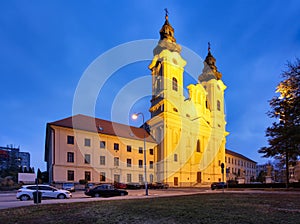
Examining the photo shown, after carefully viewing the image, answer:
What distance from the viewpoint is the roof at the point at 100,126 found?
48.4 metres

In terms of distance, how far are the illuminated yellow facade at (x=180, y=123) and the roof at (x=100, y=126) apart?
4908 mm

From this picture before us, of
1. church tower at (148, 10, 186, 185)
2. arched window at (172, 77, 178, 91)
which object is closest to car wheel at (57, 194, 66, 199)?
church tower at (148, 10, 186, 185)

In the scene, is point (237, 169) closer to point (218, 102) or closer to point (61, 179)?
point (218, 102)

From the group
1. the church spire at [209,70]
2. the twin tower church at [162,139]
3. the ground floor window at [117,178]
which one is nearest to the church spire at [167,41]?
the twin tower church at [162,139]

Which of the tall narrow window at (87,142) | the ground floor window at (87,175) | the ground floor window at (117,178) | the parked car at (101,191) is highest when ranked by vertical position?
the tall narrow window at (87,142)

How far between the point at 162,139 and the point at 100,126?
15.0 meters

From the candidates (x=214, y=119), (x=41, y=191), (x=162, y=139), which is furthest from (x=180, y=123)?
(x=41, y=191)

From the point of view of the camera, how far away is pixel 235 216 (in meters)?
9.51

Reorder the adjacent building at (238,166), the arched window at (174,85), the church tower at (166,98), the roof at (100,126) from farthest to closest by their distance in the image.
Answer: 1. the adjacent building at (238,166)
2. the arched window at (174,85)
3. the church tower at (166,98)
4. the roof at (100,126)

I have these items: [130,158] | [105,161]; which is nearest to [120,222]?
[105,161]

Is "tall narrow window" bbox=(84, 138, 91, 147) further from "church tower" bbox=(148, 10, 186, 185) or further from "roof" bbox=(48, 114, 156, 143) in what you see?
"church tower" bbox=(148, 10, 186, 185)

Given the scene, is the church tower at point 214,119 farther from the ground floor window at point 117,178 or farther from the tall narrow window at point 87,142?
the tall narrow window at point 87,142

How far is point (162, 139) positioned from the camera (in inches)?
2410

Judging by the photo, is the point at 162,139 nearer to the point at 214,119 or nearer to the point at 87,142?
the point at 87,142
